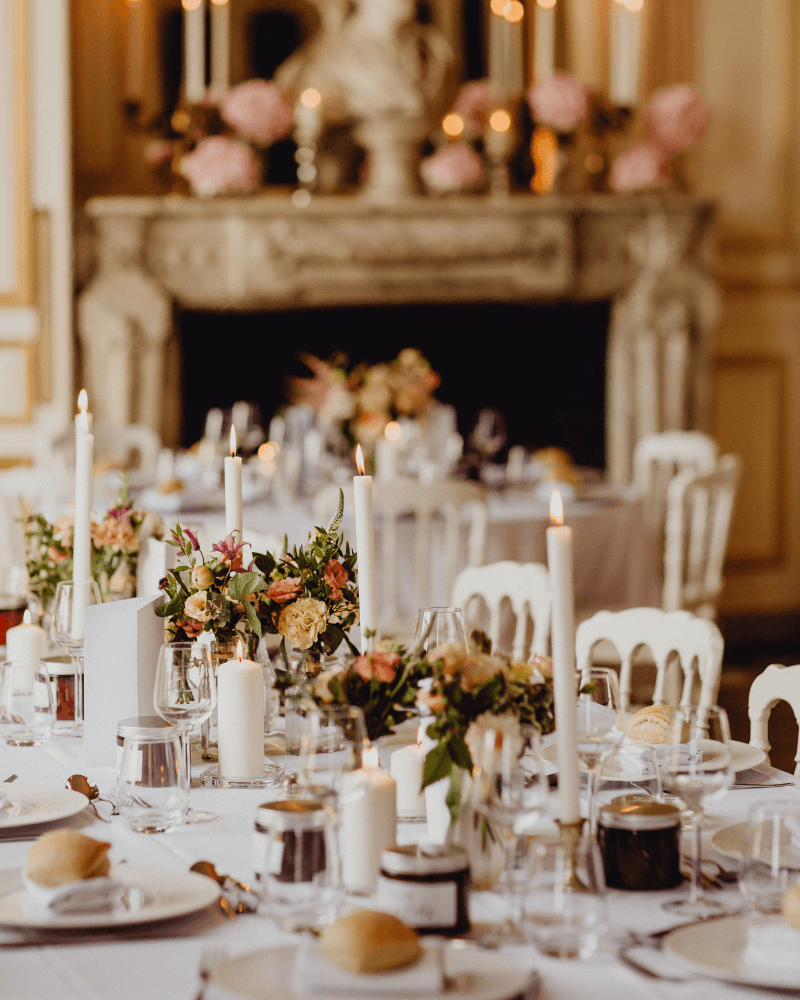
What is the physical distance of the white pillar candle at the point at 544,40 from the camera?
19.3 ft

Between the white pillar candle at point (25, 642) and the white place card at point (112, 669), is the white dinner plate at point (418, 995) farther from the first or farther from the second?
the white pillar candle at point (25, 642)

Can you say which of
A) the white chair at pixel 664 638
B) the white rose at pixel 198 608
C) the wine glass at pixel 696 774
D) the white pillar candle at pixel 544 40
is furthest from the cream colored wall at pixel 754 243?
the wine glass at pixel 696 774

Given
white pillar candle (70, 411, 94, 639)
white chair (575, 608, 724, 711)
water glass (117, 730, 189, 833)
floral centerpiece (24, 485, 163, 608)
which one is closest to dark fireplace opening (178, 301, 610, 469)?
floral centerpiece (24, 485, 163, 608)

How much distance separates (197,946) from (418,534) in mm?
2553

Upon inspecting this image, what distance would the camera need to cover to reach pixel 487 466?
4.31 meters

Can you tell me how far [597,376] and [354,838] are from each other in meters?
5.10

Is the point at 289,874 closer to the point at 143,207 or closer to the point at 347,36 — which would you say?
the point at 143,207

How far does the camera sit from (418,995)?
94 centimetres

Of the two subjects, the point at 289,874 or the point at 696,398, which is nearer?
the point at 289,874

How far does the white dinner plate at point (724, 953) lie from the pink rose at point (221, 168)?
4.67m

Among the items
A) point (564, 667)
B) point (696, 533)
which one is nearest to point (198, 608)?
point (564, 667)

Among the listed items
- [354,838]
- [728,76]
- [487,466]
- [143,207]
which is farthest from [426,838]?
[728,76]

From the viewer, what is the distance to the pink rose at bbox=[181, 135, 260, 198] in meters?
5.37

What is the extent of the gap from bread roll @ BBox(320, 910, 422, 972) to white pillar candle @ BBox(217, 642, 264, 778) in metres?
0.57
